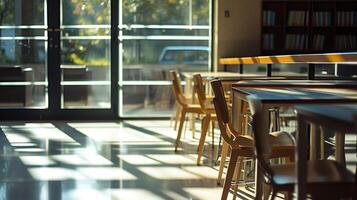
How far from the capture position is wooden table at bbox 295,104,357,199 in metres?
1.75

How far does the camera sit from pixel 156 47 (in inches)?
337

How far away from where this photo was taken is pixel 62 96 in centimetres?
836

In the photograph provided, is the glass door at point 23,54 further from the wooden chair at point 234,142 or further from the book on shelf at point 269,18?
the wooden chair at point 234,142

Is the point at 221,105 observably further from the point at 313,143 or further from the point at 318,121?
the point at 318,121

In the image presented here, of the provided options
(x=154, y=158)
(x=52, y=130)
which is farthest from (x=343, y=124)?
(x=52, y=130)

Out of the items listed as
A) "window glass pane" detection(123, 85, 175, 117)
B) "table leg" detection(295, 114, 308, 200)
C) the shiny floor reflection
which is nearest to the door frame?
"window glass pane" detection(123, 85, 175, 117)

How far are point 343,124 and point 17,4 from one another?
23.9 feet

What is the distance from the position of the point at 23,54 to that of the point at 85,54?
918 mm

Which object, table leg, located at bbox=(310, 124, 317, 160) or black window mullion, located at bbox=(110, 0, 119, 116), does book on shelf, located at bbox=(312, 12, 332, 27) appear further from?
table leg, located at bbox=(310, 124, 317, 160)

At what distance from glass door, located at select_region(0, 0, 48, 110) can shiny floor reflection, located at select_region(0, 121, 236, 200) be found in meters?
0.97

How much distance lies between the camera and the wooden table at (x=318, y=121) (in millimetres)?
1748

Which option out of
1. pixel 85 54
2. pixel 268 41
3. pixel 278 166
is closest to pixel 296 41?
pixel 268 41

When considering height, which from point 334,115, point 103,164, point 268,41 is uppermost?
point 268,41

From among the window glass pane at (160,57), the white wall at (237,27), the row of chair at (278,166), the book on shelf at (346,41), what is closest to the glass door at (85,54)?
the window glass pane at (160,57)
